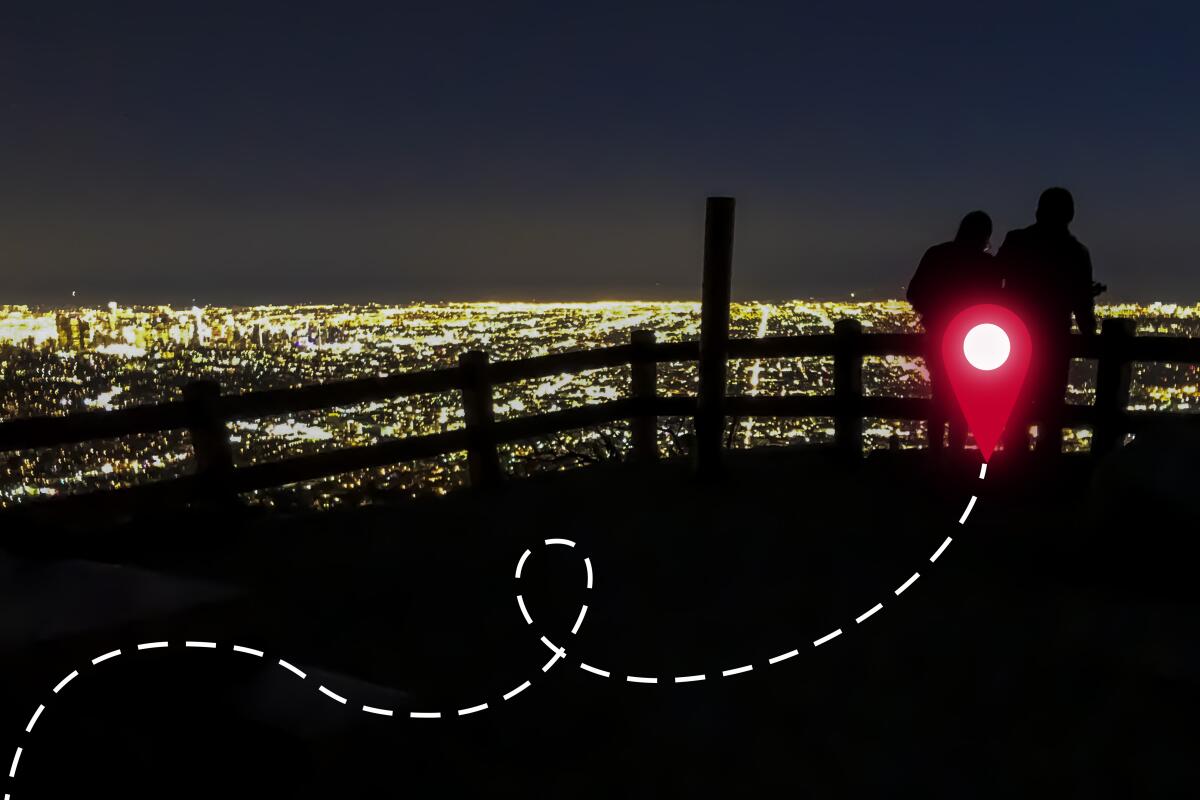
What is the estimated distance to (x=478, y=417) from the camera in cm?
711

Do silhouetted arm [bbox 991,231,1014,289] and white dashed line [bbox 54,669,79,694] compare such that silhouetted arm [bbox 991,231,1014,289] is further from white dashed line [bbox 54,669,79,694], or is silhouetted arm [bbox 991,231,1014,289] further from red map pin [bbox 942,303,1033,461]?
white dashed line [bbox 54,669,79,694]

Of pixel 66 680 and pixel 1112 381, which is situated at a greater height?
pixel 1112 381

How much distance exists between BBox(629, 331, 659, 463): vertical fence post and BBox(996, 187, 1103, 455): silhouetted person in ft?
9.67

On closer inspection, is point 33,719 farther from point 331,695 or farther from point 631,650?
point 631,650

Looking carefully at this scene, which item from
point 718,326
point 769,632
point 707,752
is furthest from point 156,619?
point 718,326

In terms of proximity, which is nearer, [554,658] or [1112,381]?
[554,658]

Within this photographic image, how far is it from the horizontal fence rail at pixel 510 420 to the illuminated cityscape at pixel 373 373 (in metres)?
0.34

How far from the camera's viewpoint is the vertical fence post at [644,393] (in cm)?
775

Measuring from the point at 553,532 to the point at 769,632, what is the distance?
2.12 m

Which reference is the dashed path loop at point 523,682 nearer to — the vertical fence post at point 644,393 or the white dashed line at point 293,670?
the white dashed line at point 293,670

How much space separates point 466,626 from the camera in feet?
14.5

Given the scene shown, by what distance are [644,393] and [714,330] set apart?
125 cm

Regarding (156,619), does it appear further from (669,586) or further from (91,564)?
(669,586)

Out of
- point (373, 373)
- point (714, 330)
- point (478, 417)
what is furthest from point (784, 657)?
point (373, 373)
